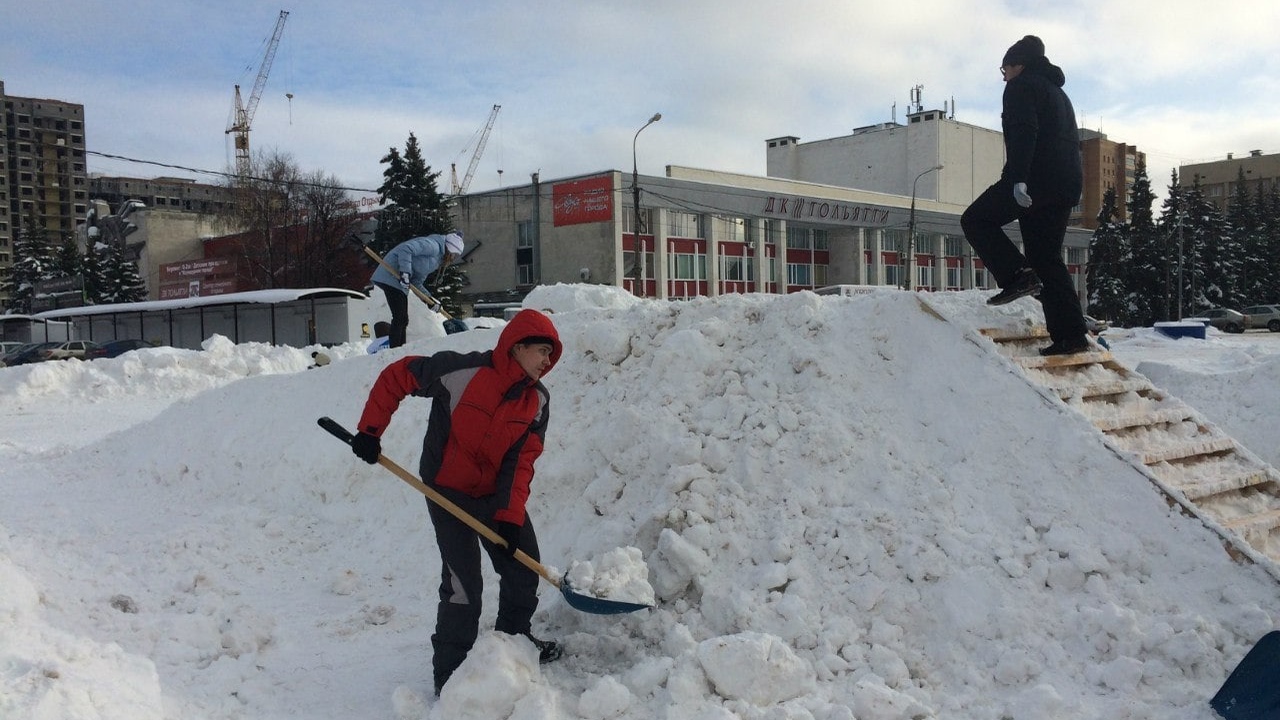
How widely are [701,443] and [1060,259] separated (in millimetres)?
2451

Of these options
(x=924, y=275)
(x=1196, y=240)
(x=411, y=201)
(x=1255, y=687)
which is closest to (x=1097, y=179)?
(x=1196, y=240)

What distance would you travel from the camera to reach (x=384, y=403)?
3379 millimetres

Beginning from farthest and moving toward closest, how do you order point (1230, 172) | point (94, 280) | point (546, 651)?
point (1230, 172) < point (94, 280) < point (546, 651)

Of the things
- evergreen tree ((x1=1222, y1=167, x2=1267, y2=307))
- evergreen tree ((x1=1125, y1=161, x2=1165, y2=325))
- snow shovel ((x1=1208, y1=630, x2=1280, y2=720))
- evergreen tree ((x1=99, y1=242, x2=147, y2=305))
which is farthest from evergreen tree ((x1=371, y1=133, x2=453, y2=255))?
evergreen tree ((x1=1222, y1=167, x2=1267, y2=307))

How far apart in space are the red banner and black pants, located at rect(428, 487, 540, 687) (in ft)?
114

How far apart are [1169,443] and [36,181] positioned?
131 meters

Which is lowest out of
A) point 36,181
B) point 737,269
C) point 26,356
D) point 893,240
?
point 26,356

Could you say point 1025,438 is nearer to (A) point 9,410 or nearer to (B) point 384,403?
(B) point 384,403

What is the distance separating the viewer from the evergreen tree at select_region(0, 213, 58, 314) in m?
57.3

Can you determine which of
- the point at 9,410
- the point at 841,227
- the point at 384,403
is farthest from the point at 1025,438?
the point at 841,227

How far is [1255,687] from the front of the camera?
3.05m

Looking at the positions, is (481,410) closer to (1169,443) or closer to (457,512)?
(457,512)

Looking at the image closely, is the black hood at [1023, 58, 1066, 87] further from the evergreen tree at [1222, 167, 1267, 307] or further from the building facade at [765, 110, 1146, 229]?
the evergreen tree at [1222, 167, 1267, 307]

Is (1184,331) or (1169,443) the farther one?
(1184,331)
